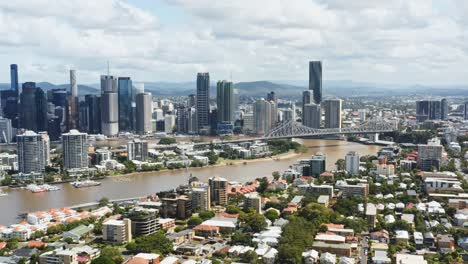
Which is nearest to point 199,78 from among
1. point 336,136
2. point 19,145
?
point 336,136

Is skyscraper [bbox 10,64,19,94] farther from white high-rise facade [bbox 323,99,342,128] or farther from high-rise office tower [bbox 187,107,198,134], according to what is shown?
white high-rise facade [bbox 323,99,342,128]

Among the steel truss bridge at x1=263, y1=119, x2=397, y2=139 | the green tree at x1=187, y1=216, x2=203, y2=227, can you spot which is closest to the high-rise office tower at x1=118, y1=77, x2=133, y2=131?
the steel truss bridge at x1=263, y1=119, x2=397, y2=139

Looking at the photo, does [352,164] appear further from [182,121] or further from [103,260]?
[182,121]

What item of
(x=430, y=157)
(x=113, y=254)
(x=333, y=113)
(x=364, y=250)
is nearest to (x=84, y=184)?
(x=113, y=254)

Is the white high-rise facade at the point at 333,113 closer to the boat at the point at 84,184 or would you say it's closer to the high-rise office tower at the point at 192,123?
the high-rise office tower at the point at 192,123

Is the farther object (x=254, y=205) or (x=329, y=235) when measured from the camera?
(x=254, y=205)

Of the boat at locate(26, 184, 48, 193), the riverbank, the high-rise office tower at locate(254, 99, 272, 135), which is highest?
the high-rise office tower at locate(254, 99, 272, 135)

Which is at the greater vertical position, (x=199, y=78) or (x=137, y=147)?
(x=199, y=78)

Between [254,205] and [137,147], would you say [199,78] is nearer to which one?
[137,147]
